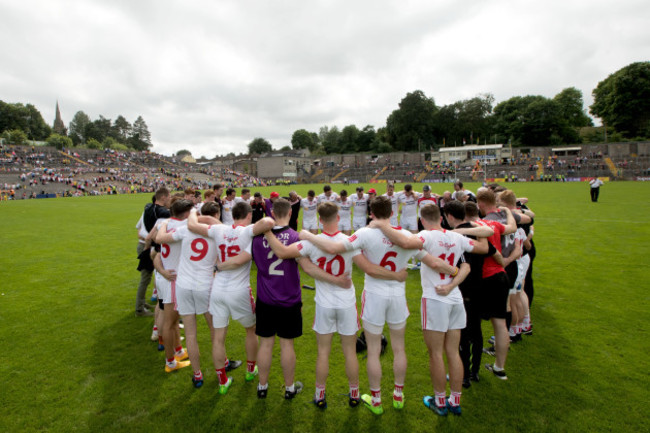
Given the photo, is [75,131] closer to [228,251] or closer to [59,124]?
[59,124]

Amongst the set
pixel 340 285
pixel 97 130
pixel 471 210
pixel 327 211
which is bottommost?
pixel 340 285

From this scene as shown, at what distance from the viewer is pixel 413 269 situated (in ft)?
30.5

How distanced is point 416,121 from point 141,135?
11689 cm

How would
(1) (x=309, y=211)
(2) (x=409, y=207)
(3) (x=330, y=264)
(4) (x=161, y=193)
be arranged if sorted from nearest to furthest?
1. (3) (x=330, y=264)
2. (4) (x=161, y=193)
3. (2) (x=409, y=207)
4. (1) (x=309, y=211)

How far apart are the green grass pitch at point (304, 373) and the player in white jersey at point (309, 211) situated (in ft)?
12.7

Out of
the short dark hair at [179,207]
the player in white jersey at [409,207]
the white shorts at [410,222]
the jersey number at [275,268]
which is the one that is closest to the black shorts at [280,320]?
the jersey number at [275,268]

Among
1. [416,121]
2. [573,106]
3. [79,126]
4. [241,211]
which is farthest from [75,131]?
[573,106]

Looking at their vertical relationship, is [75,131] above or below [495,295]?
above

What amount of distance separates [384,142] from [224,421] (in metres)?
100

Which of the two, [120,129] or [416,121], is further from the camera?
[120,129]

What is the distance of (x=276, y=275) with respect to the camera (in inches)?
146

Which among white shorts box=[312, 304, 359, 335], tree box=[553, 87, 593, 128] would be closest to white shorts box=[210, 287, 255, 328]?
white shorts box=[312, 304, 359, 335]

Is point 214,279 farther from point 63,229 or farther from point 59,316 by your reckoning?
point 63,229

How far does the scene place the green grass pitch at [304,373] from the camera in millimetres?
3574
